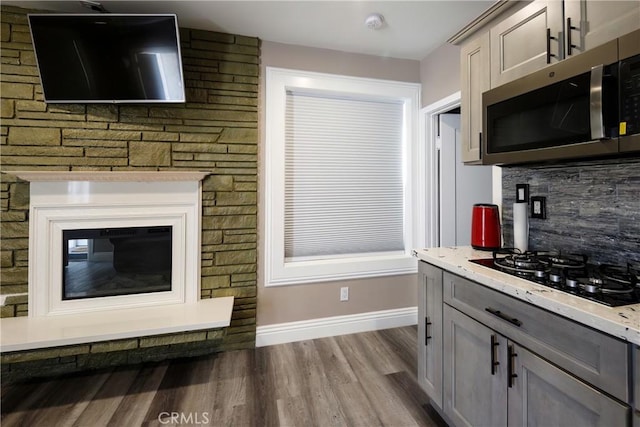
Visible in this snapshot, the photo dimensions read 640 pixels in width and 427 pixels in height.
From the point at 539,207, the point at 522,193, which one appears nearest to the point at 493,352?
the point at 539,207

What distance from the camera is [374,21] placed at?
214 cm

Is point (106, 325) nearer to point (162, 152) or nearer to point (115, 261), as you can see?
point (115, 261)

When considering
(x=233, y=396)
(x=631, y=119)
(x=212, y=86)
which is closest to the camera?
(x=631, y=119)

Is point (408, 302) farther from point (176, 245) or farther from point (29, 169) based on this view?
point (29, 169)

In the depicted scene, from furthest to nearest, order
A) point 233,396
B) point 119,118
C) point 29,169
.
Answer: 1. point 119,118
2. point 29,169
3. point 233,396

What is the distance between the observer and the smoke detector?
2.10 metres

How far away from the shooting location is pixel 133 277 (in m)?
2.19

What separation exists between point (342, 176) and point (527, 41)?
1610 millimetres

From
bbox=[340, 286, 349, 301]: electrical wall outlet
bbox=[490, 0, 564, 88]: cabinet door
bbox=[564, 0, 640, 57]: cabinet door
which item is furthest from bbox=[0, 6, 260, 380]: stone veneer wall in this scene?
bbox=[564, 0, 640, 57]: cabinet door

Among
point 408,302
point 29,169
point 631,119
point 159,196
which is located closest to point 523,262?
point 631,119

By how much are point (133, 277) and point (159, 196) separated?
0.64 meters

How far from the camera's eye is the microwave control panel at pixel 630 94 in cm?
97

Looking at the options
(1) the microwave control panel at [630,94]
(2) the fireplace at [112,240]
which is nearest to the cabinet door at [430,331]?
(1) the microwave control panel at [630,94]

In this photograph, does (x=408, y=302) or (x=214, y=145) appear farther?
(x=408, y=302)
